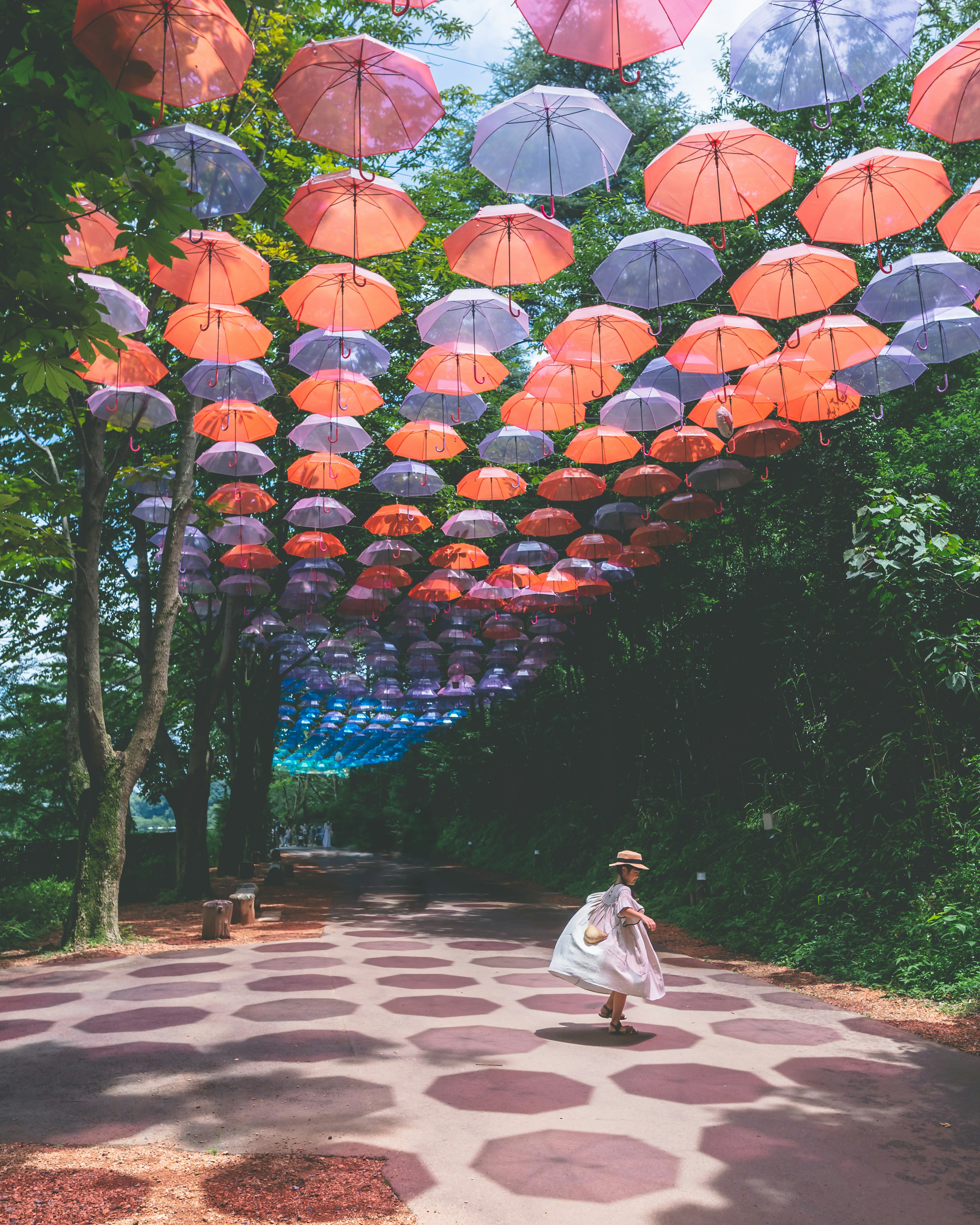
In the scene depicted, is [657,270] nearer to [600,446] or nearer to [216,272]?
[600,446]

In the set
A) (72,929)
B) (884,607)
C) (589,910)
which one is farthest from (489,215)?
(72,929)

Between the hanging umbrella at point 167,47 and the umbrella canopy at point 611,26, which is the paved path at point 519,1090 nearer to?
the hanging umbrella at point 167,47

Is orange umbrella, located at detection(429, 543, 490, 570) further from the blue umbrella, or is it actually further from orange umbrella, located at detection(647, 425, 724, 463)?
the blue umbrella

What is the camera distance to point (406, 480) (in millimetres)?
12625

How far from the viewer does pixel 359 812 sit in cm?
4731

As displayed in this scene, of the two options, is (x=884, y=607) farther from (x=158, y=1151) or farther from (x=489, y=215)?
(x=158, y=1151)

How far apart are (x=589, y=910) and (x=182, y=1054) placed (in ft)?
10.3

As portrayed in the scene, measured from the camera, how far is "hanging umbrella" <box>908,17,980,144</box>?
5.89 m

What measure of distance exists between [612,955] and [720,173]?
6.08m

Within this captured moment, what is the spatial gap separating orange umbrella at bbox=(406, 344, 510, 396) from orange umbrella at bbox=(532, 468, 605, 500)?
274cm

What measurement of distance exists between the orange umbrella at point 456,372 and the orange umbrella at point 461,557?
210 inches

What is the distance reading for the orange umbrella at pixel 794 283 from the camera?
324 inches

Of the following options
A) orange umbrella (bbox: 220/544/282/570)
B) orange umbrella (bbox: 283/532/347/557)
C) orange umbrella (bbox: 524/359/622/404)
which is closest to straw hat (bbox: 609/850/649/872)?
orange umbrella (bbox: 524/359/622/404)

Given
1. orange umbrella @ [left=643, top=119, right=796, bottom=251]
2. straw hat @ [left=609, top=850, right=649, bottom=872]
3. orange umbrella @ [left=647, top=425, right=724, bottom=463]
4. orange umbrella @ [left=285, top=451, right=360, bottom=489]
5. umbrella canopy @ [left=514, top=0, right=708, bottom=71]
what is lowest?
straw hat @ [left=609, top=850, right=649, bottom=872]
